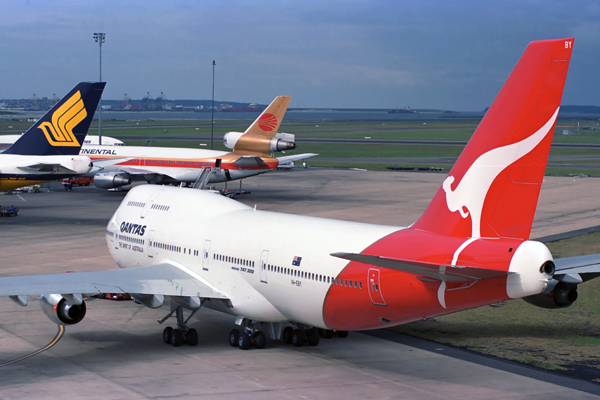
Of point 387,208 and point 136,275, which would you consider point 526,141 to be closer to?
point 136,275

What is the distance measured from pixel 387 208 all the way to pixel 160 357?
1612 inches

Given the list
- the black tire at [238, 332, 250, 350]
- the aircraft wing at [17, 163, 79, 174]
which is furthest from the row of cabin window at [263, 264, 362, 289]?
the aircraft wing at [17, 163, 79, 174]

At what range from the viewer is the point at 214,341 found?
26.0 meters

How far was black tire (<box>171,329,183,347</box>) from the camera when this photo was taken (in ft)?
82.5

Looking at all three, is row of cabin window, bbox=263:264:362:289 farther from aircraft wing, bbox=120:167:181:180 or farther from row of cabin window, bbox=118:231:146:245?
aircraft wing, bbox=120:167:181:180

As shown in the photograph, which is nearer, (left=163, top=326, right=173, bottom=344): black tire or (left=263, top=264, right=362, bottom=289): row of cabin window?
(left=263, top=264, right=362, bottom=289): row of cabin window

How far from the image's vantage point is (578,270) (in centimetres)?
2339

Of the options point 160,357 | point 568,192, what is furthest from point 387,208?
point 160,357

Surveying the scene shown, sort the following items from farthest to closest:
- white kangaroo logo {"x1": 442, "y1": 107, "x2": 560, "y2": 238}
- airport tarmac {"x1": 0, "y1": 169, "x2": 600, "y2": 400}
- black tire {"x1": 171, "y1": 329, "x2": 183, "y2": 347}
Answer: black tire {"x1": 171, "y1": 329, "x2": 183, "y2": 347} < airport tarmac {"x1": 0, "y1": 169, "x2": 600, "y2": 400} < white kangaroo logo {"x1": 442, "y1": 107, "x2": 560, "y2": 238}

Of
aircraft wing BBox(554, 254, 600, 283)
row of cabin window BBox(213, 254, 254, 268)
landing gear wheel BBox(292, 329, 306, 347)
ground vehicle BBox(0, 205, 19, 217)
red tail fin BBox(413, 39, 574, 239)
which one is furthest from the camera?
ground vehicle BBox(0, 205, 19, 217)

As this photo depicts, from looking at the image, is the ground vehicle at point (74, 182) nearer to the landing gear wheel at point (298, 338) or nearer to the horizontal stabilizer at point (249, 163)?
the horizontal stabilizer at point (249, 163)

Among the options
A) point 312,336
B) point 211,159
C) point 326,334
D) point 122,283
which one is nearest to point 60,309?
point 122,283

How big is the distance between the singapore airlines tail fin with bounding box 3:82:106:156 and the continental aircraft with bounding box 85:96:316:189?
55.9ft

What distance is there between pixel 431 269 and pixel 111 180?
54.4 metres
